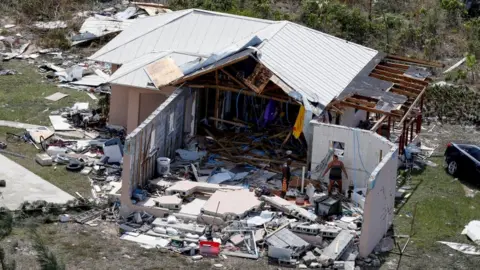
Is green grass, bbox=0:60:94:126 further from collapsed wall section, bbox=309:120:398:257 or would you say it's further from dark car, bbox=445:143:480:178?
dark car, bbox=445:143:480:178

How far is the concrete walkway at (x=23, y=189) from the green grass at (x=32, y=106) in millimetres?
315

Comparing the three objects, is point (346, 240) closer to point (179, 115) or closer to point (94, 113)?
point (179, 115)

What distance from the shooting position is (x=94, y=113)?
3169 cm

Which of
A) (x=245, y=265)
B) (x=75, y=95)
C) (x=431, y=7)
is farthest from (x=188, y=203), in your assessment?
(x=431, y=7)

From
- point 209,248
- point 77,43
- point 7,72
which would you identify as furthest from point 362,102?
point 77,43

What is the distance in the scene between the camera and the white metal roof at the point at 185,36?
3058 centimetres

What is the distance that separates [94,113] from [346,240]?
482 inches

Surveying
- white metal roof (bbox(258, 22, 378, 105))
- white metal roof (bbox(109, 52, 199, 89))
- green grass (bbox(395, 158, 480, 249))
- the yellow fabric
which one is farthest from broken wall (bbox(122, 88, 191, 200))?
green grass (bbox(395, 158, 480, 249))

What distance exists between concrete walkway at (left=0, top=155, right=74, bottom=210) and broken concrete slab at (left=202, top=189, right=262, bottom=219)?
393 centimetres

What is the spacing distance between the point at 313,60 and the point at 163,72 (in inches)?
189

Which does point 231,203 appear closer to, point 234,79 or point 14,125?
point 234,79

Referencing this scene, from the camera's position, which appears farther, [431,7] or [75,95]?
[431,7]

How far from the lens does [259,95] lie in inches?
1094

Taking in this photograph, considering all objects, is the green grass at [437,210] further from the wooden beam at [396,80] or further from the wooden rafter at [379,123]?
the wooden beam at [396,80]
